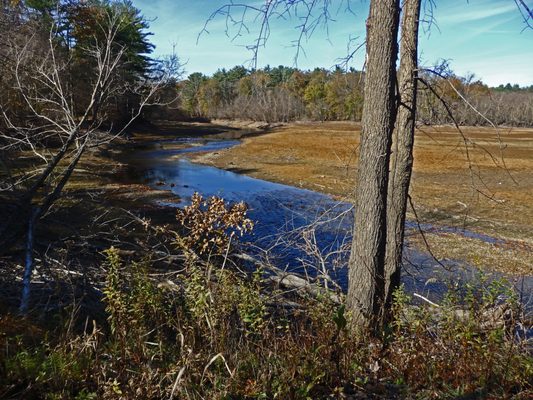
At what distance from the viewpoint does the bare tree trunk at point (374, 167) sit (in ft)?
14.0

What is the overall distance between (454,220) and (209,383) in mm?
15475

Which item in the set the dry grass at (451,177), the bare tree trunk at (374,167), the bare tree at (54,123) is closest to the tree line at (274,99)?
the dry grass at (451,177)

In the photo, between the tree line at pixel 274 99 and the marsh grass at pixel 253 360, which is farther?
the tree line at pixel 274 99

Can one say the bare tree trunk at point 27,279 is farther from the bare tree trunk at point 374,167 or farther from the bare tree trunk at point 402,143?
the bare tree trunk at point 402,143

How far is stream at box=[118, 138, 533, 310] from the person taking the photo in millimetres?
8820

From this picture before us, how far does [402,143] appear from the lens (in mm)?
5391

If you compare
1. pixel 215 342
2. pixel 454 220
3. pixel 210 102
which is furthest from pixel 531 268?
pixel 210 102

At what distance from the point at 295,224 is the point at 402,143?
1036 centimetres

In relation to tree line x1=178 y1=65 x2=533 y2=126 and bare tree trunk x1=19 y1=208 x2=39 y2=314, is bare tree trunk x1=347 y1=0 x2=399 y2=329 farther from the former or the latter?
tree line x1=178 y1=65 x2=533 y2=126

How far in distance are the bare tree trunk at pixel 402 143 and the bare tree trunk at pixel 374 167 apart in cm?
45

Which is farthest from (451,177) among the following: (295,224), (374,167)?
(374,167)

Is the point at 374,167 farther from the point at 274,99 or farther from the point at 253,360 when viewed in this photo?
the point at 274,99

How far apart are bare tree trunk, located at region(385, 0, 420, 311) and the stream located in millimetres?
644

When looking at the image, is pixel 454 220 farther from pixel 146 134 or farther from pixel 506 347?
pixel 146 134
